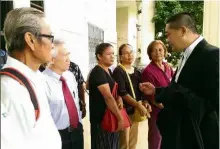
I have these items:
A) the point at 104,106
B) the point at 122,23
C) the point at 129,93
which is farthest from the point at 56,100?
the point at 122,23

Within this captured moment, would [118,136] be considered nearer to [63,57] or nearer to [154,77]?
A: [154,77]

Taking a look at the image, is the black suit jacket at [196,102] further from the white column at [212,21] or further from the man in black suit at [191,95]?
the white column at [212,21]

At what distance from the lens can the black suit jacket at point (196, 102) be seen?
185 centimetres

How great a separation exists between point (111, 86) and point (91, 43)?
4048 millimetres

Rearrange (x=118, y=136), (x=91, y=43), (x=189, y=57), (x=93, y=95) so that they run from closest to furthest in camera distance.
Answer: (x=189, y=57) → (x=93, y=95) → (x=118, y=136) → (x=91, y=43)

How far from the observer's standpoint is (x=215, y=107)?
A: 188cm

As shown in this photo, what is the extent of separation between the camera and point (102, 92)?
2713mm

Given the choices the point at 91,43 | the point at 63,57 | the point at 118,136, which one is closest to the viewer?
the point at 63,57

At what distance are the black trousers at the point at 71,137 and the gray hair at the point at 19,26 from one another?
1.04 m

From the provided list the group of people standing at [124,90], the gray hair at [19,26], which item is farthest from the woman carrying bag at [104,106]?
the gray hair at [19,26]

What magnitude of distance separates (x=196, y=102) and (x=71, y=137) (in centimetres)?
103

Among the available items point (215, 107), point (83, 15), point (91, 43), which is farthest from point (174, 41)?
point (91, 43)

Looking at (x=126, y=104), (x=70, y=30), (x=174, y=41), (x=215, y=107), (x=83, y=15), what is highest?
(x=83, y=15)

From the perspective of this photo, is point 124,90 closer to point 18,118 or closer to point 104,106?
point 104,106
